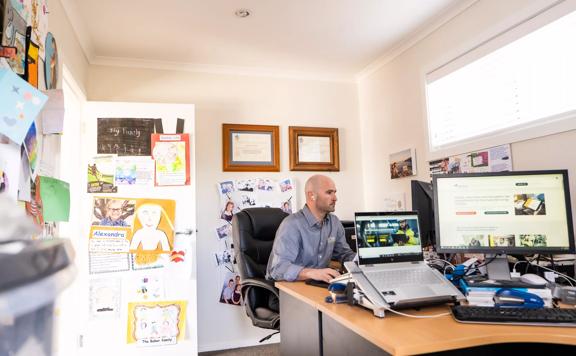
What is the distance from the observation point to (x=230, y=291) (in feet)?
10.6

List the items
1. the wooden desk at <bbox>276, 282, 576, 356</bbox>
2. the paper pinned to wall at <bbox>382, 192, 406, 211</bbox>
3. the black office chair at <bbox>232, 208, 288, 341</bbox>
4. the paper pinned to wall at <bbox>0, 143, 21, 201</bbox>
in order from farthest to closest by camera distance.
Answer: the paper pinned to wall at <bbox>382, 192, 406, 211</bbox> < the black office chair at <bbox>232, 208, 288, 341</bbox> < the paper pinned to wall at <bbox>0, 143, 21, 201</bbox> < the wooden desk at <bbox>276, 282, 576, 356</bbox>

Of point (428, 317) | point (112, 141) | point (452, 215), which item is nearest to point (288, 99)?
point (112, 141)

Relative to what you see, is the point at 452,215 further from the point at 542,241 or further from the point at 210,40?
the point at 210,40

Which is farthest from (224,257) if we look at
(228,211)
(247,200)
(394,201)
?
(394,201)

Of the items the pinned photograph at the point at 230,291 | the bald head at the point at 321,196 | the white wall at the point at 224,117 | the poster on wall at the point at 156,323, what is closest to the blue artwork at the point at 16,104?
the bald head at the point at 321,196

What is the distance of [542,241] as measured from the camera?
1435 mm

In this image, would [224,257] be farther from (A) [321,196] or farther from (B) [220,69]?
(B) [220,69]

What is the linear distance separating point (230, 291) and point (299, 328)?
1767 millimetres

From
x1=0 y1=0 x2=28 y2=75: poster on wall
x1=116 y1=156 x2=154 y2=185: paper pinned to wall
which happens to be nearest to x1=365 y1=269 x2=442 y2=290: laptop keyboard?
x1=0 y1=0 x2=28 y2=75: poster on wall

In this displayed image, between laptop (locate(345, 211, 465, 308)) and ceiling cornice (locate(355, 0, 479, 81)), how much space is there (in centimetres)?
169

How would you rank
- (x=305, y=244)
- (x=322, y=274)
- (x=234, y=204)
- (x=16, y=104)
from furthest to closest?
(x=234, y=204), (x=305, y=244), (x=322, y=274), (x=16, y=104)

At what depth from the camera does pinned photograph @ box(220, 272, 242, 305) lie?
3.23 meters

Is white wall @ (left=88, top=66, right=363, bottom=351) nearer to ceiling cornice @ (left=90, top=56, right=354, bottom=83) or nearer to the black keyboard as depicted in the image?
ceiling cornice @ (left=90, top=56, right=354, bottom=83)

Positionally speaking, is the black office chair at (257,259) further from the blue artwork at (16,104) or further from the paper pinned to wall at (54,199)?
the blue artwork at (16,104)
